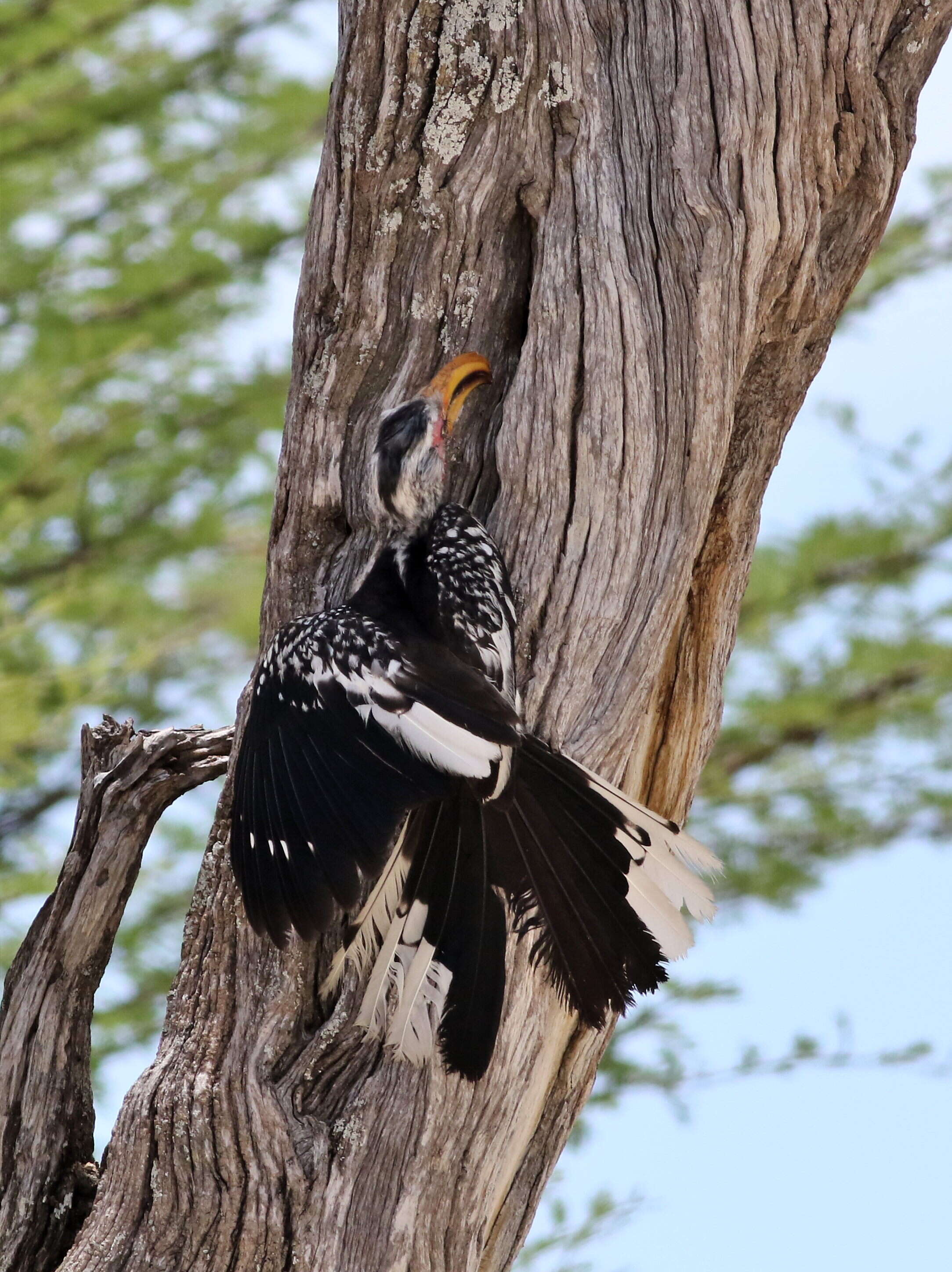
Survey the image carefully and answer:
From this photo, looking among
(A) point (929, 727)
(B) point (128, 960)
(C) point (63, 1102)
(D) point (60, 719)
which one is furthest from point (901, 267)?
(C) point (63, 1102)

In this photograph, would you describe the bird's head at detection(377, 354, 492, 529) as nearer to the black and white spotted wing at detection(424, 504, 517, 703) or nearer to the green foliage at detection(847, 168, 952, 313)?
the black and white spotted wing at detection(424, 504, 517, 703)

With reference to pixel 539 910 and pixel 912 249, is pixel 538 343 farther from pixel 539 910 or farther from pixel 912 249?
pixel 912 249

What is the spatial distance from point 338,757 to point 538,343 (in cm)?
84

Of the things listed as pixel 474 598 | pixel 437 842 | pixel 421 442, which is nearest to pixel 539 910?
pixel 437 842

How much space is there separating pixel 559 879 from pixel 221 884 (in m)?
0.64

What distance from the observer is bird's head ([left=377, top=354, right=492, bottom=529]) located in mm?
2244

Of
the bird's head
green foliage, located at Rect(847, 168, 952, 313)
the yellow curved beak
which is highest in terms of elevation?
green foliage, located at Rect(847, 168, 952, 313)

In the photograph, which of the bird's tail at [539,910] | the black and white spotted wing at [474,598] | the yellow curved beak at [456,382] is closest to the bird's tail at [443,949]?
the bird's tail at [539,910]

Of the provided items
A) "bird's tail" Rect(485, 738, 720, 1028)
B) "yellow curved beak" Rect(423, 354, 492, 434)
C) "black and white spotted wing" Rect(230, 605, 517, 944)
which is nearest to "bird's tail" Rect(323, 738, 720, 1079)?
"bird's tail" Rect(485, 738, 720, 1028)

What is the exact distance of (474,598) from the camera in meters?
2.20

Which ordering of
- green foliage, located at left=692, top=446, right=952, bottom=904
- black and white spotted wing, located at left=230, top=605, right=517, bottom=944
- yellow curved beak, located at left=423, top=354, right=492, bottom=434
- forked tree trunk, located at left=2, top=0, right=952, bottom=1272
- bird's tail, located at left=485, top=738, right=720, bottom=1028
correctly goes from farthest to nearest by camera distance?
1. green foliage, located at left=692, top=446, right=952, bottom=904
2. yellow curved beak, located at left=423, top=354, right=492, bottom=434
3. forked tree trunk, located at left=2, top=0, right=952, bottom=1272
4. bird's tail, located at left=485, top=738, right=720, bottom=1028
5. black and white spotted wing, located at left=230, top=605, right=517, bottom=944

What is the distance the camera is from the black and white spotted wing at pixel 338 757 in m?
1.93

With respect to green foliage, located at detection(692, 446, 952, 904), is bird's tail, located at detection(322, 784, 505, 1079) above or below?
below

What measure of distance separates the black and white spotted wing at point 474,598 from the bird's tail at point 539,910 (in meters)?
0.23
